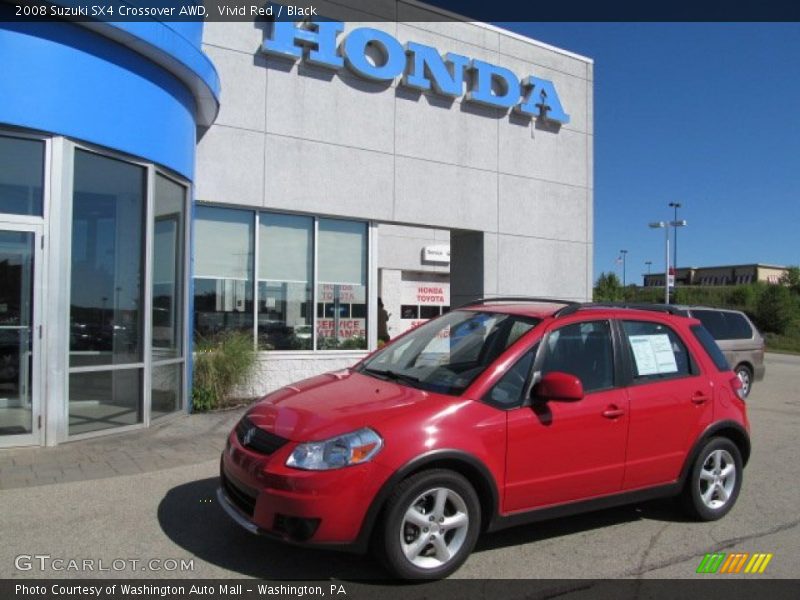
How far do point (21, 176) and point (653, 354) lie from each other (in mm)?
6296

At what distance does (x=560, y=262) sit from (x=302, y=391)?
1082cm

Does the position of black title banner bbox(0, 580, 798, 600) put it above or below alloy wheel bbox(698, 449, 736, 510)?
below

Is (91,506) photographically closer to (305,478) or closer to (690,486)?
(305,478)

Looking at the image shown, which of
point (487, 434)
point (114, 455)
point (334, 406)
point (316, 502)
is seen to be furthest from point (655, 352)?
point (114, 455)

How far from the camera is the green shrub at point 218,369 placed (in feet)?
31.3

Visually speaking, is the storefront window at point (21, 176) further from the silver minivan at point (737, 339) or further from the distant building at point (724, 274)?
the distant building at point (724, 274)

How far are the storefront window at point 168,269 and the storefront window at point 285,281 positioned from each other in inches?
81.4

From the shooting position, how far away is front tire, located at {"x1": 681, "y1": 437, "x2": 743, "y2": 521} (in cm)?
525

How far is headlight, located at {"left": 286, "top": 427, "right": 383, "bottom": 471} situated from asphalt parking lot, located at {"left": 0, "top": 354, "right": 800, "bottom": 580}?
0.75 m

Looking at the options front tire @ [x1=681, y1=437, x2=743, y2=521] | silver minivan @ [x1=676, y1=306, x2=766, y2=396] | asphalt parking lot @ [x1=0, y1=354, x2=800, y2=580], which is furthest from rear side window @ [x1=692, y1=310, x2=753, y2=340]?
front tire @ [x1=681, y1=437, x2=743, y2=521]

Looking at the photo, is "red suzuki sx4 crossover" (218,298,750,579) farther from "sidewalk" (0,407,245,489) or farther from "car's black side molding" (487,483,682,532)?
"sidewalk" (0,407,245,489)

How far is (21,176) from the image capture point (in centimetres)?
699

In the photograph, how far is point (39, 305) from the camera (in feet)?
22.8

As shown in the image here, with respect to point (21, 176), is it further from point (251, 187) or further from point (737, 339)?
point (737, 339)
